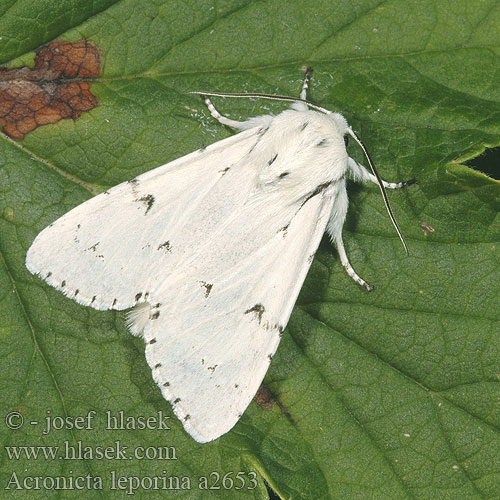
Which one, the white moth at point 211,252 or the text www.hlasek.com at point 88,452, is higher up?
the white moth at point 211,252

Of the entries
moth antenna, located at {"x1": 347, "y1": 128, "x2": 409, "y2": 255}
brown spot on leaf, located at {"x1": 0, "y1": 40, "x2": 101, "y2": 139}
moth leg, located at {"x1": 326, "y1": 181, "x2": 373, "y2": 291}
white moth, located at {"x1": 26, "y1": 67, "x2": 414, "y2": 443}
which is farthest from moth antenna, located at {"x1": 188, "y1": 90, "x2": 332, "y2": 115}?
brown spot on leaf, located at {"x1": 0, "y1": 40, "x2": 101, "y2": 139}

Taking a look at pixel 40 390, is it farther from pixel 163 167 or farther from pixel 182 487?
pixel 163 167

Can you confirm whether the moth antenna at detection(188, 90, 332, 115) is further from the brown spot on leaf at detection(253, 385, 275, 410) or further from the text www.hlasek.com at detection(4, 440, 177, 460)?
the text www.hlasek.com at detection(4, 440, 177, 460)

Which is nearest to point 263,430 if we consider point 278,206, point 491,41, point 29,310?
point 278,206

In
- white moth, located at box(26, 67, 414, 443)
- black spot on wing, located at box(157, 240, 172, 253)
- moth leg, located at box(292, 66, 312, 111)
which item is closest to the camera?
white moth, located at box(26, 67, 414, 443)

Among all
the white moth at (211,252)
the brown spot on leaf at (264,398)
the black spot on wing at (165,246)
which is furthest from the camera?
the brown spot on leaf at (264,398)

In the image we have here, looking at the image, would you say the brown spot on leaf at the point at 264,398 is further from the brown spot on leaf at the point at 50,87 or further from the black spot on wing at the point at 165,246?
the brown spot on leaf at the point at 50,87

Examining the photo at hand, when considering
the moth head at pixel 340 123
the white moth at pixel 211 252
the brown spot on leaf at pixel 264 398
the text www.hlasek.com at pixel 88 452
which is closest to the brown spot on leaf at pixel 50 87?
the white moth at pixel 211 252
